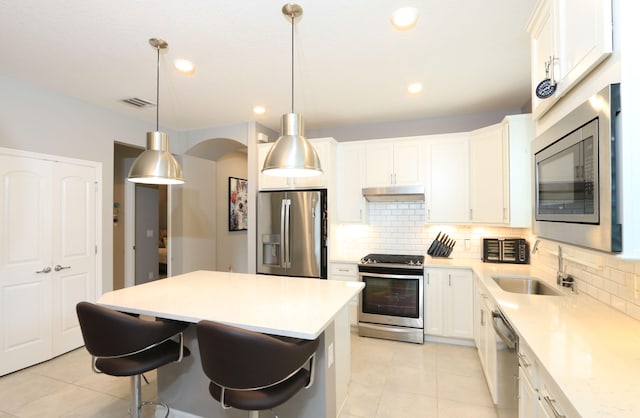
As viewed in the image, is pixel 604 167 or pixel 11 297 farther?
pixel 11 297

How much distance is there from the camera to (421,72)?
276 cm

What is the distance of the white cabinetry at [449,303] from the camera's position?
3.34m

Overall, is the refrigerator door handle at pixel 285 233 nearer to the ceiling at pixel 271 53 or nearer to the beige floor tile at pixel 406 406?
the ceiling at pixel 271 53

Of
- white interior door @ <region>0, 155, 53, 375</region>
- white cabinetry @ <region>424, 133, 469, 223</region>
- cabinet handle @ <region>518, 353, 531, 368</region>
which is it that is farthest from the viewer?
white cabinetry @ <region>424, 133, 469, 223</region>

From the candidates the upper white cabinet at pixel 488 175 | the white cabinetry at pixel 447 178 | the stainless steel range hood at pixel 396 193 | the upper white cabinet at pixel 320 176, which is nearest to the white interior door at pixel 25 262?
the upper white cabinet at pixel 320 176

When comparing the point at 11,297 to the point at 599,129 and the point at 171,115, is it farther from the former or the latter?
the point at 599,129

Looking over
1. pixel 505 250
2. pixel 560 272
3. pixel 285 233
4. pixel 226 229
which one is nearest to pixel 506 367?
pixel 560 272

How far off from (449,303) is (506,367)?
1.60 meters

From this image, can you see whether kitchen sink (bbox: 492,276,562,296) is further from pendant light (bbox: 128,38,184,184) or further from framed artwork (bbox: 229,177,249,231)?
framed artwork (bbox: 229,177,249,231)

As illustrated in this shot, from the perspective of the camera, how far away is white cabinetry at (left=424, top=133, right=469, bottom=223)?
11.9ft

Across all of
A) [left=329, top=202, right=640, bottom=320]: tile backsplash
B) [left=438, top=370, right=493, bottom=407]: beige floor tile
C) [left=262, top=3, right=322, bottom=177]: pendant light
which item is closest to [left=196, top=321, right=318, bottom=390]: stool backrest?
[left=262, top=3, right=322, bottom=177]: pendant light

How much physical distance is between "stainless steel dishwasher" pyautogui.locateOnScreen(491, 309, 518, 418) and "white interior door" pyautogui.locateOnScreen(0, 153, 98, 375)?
4015 mm

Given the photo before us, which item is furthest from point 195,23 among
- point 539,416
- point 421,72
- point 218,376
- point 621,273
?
point 621,273

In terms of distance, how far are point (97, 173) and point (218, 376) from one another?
10.7 ft
